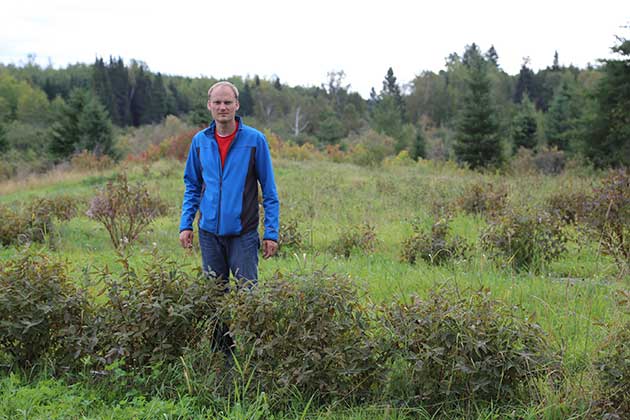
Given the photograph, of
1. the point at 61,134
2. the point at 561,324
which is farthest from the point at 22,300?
the point at 61,134

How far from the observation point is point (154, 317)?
3.69m

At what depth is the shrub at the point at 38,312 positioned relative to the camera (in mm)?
3822

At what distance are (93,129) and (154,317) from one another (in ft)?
128

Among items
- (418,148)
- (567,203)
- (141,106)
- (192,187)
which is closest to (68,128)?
(418,148)

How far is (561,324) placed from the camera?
4449mm

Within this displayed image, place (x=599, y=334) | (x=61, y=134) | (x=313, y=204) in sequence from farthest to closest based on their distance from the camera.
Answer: (x=61, y=134), (x=313, y=204), (x=599, y=334)

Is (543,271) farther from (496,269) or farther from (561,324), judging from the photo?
(561,324)

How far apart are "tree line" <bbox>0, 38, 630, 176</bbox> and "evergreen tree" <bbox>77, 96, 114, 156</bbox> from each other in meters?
0.07

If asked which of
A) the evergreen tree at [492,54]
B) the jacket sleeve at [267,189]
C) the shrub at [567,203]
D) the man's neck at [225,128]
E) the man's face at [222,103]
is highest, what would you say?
the evergreen tree at [492,54]

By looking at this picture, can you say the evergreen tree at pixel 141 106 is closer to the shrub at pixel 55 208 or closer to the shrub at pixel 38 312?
the shrub at pixel 55 208

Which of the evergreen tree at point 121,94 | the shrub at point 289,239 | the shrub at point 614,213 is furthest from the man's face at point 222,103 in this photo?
the evergreen tree at point 121,94

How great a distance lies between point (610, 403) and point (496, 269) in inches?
133

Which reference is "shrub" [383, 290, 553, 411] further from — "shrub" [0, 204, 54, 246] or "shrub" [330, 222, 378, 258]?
"shrub" [0, 204, 54, 246]

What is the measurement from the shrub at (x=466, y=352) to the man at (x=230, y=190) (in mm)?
1262
